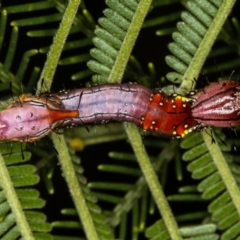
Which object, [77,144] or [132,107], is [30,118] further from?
[77,144]

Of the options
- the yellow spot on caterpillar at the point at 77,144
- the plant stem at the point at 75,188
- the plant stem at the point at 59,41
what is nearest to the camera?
the plant stem at the point at 59,41

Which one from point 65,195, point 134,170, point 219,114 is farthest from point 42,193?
point 219,114

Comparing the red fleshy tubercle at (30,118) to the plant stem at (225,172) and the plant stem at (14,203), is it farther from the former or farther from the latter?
the plant stem at (225,172)

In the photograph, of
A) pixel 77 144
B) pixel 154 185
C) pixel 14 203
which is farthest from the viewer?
pixel 77 144

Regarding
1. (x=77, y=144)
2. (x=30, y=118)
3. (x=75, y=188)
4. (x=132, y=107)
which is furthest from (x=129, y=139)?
(x=77, y=144)

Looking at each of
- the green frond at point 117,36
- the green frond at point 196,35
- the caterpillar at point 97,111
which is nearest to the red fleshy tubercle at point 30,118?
the caterpillar at point 97,111

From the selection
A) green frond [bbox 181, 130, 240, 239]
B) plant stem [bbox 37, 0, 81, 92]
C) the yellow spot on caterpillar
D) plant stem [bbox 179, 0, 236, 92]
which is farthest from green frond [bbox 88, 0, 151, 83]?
the yellow spot on caterpillar

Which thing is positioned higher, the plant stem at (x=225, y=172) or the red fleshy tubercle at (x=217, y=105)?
the red fleshy tubercle at (x=217, y=105)

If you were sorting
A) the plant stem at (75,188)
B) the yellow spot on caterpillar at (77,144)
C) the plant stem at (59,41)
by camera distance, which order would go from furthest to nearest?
the yellow spot on caterpillar at (77,144) → the plant stem at (75,188) → the plant stem at (59,41)
